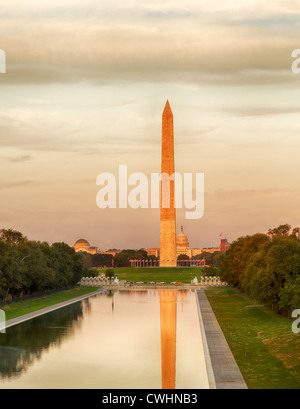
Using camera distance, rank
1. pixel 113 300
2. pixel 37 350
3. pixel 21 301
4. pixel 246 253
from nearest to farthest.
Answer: pixel 37 350
pixel 21 301
pixel 113 300
pixel 246 253

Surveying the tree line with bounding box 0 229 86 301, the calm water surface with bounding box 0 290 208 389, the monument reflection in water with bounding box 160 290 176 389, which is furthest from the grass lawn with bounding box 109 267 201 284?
the calm water surface with bounding box 0 290 208 389

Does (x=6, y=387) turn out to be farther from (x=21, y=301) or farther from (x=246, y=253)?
(x=246, y=253)

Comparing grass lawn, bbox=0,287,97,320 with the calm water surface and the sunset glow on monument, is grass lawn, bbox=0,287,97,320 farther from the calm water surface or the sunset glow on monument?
the sunset glow on monument

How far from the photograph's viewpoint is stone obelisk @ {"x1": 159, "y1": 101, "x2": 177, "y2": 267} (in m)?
112

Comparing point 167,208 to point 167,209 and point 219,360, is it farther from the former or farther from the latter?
point 219,360

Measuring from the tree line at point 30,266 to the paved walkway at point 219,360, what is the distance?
18.3m

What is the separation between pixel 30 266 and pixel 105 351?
107ft

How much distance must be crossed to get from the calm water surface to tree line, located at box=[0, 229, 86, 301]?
5942 millimetres

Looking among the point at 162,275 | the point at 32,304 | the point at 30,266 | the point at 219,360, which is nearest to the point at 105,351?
the point at 219,360

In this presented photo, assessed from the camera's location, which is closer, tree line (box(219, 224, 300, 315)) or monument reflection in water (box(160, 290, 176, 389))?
monument reflection in water (box(160, 290, 176, 389))

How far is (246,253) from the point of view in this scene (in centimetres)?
7088

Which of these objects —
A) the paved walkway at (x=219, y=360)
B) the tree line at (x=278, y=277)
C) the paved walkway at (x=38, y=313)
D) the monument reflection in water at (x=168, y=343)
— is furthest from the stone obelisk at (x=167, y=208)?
the paved walkway at (x=219, y=360)
